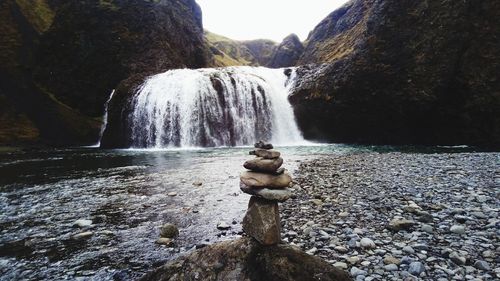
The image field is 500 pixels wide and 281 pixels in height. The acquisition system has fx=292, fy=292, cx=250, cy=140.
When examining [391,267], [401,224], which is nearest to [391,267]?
[391,267]

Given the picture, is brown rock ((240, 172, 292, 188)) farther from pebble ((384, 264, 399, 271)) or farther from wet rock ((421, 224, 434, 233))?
wet rock ((421, 224, 434, 233))

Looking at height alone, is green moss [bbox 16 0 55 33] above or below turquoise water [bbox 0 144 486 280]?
above

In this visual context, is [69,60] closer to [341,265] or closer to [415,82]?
[415,82]

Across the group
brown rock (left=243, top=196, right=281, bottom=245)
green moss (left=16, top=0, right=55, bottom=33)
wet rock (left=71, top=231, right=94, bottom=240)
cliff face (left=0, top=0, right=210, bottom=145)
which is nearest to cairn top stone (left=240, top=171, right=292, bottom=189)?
brown rock (left=243, top=196, right=281, bottom=245)

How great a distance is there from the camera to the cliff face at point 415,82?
19.6 meters

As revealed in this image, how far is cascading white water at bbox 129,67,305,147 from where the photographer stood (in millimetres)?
27375

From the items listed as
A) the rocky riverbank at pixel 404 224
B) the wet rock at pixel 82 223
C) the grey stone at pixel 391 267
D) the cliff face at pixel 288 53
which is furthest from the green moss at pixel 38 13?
the cliff face at pixel 288 53

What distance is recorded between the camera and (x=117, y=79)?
34.8 m

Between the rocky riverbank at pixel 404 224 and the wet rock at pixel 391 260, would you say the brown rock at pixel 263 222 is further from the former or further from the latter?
the wet rock at pixel 391 260

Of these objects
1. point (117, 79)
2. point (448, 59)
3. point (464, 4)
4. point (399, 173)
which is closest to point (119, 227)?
point (399, 173)

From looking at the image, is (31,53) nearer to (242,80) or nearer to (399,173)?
(242,80)

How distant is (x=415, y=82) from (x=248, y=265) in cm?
2318

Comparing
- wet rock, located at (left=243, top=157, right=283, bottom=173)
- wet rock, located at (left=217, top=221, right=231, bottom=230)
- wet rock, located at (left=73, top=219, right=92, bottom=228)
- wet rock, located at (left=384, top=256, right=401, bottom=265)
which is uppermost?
wet rock, located at (left=243, top=157, right=283, bottom=173)

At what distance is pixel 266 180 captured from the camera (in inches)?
162
